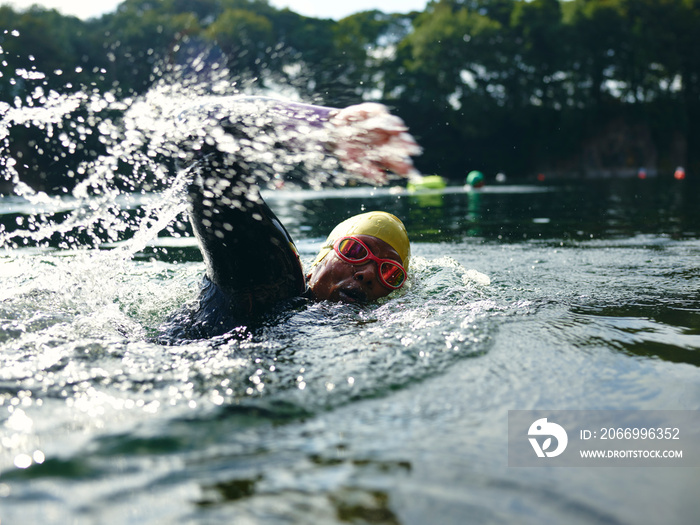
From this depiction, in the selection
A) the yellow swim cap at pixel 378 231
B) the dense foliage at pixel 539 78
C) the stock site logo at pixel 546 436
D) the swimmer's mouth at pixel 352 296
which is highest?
the dense foliage at pixel 539 78

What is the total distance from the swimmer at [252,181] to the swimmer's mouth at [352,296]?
1.13ft

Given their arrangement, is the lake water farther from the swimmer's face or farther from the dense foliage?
the dense foliage

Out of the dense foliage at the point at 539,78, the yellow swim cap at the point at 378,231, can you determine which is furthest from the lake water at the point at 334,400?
the dense foliage at the point at 539,78

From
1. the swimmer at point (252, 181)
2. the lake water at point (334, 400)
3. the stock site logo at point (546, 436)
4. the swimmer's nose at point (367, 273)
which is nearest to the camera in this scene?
the lake water at point (334, 400)

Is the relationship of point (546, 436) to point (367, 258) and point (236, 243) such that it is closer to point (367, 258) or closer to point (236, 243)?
point (236, 243)

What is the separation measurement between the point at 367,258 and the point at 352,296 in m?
0.32

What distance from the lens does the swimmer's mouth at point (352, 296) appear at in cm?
425

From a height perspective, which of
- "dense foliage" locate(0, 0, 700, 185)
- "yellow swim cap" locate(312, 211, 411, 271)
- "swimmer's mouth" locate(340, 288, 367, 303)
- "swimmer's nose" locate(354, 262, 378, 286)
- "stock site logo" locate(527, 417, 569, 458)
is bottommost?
"stock site logo" locate(527, 417, 569, 458)

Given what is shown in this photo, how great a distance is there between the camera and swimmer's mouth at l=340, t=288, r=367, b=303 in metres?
4.25

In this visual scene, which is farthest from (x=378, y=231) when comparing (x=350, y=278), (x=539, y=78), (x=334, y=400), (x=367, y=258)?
(x=539, y=78)

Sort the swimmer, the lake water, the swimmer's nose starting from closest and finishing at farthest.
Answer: the lake water < the swimmer < the swimmer's nose

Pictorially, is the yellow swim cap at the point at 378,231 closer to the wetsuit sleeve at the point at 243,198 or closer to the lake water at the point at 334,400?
the lake water at the point at 334,400

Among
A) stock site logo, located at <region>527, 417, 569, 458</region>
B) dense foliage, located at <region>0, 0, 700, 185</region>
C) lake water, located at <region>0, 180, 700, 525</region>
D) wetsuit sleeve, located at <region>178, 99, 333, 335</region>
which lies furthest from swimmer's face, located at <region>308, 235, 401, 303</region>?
dense foliage, located at <region>0, 0, 700, 185</region>

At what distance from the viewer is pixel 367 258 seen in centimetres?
439
